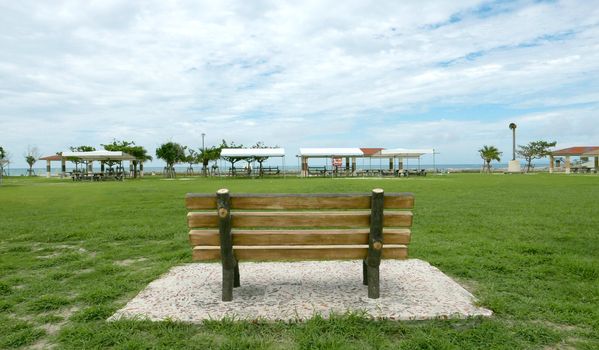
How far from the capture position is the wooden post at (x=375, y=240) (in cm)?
294

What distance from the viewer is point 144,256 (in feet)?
16.5

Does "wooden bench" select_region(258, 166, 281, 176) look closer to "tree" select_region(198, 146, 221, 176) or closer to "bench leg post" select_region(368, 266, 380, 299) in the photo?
"tree" select_region(198, 146, 221, 176)

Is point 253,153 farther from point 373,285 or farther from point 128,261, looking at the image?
→ point 373,285

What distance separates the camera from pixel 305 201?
299 centimetres

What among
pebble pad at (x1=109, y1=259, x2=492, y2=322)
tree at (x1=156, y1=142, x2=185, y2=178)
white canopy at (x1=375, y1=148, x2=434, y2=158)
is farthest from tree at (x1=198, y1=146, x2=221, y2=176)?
pebble pad at (x1=109, y1=259, x2=492, y2=322)

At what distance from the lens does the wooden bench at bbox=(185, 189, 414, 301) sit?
2975mm

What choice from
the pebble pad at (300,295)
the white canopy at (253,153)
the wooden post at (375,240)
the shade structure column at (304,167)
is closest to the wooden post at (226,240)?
the pebble pad at (300,295)

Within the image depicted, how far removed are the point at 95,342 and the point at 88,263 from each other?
7.92 feet

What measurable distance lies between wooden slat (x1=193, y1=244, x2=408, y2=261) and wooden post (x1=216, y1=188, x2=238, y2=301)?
0.10 m

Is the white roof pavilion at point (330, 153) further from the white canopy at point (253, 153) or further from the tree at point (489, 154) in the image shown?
the tree at point (489, 154)

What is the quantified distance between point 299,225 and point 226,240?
1.82ft

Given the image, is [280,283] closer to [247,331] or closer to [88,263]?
[247,331]

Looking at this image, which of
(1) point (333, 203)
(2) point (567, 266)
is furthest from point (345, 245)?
(2) point (567, 266)

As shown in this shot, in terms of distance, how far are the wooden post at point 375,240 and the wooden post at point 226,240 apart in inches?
41.2
